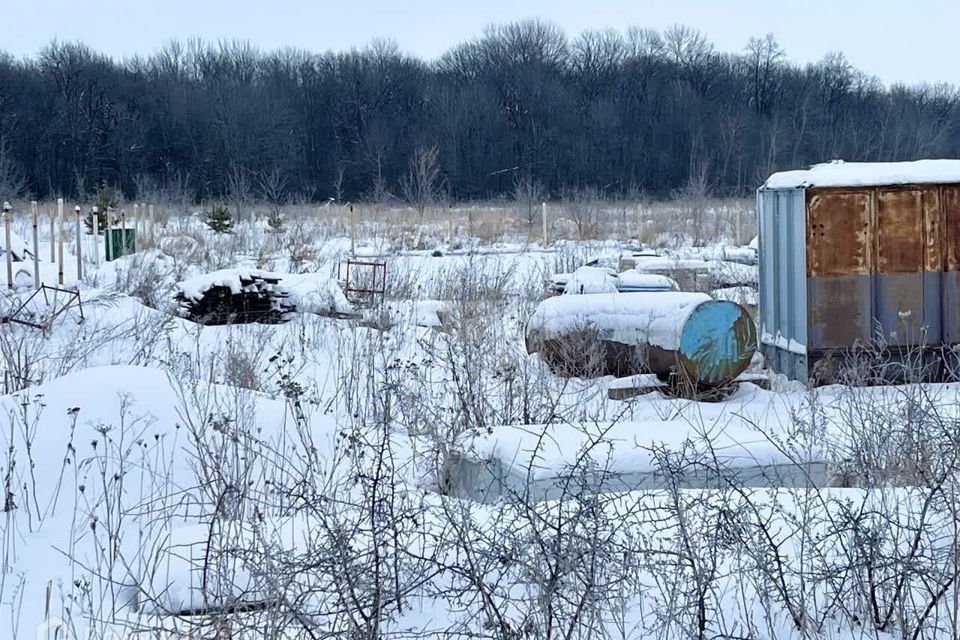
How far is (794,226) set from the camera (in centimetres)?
970

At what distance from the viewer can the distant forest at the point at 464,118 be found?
58.0 meters

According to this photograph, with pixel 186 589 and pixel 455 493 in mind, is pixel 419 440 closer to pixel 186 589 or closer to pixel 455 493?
pixel 455 493

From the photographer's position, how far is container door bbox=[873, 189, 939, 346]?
9469 millimetres

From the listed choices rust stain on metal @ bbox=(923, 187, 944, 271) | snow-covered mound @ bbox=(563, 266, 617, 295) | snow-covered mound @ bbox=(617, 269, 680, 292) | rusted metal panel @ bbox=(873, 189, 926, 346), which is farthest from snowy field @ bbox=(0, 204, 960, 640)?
snow-covered mound @ bbox=(563, 266, 617, 295)

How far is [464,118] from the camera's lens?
210 ft

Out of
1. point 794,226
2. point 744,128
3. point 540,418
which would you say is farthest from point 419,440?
point 744,128

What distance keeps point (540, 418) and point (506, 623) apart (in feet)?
12.5

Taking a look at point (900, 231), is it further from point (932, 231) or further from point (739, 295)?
point (739, 295)

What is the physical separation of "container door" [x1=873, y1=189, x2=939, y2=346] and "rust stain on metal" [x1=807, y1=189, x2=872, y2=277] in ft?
0.42

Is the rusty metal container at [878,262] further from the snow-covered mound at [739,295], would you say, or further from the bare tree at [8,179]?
the bare tree at [8,179]

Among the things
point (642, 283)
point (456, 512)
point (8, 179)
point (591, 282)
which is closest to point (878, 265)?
point (642, 283)

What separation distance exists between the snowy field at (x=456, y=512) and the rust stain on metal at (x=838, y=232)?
111cm

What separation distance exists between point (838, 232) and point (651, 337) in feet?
6.27

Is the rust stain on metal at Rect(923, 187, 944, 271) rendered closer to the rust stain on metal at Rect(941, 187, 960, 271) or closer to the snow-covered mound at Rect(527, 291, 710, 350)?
the rust stain on metal at Rect(941, 187, 960, 271)
